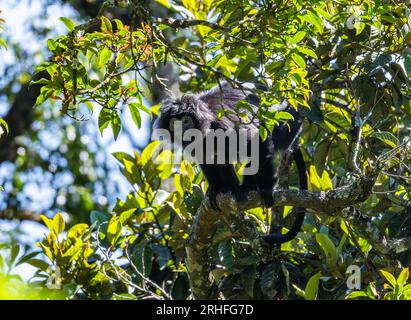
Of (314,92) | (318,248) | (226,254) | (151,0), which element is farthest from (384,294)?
(151,0)

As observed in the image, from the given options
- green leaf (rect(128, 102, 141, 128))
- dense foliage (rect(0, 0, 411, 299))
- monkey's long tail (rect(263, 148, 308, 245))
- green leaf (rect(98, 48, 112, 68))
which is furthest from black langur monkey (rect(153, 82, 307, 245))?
green leaf (rect(98, 48, 112, 68))

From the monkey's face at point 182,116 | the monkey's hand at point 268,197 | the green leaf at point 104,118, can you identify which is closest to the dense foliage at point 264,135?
the green leaf at point 104,118

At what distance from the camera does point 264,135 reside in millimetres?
2969

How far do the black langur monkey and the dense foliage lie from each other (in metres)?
0.15

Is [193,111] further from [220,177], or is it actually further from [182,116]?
[220,177]

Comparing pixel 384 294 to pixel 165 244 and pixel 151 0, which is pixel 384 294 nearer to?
pixel 165 244

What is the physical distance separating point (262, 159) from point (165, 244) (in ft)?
2.69

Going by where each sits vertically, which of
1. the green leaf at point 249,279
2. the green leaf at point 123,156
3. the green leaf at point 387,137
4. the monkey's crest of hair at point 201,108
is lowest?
the green leaf at point 249,279

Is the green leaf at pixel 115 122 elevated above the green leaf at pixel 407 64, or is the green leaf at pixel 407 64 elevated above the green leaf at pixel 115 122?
the green leaf at pixel 407 64

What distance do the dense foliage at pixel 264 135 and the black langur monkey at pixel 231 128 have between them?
15 centimetres

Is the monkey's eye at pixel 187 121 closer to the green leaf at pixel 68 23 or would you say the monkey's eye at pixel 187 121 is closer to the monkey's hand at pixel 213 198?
the monkey's hand at pixel 213 198

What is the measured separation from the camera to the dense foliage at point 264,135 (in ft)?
9.85

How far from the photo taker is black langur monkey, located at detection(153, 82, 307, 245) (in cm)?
395

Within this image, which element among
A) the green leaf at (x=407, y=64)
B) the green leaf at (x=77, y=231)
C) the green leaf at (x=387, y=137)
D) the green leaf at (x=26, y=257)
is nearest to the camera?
the green leaf at (x=387, y=137)
